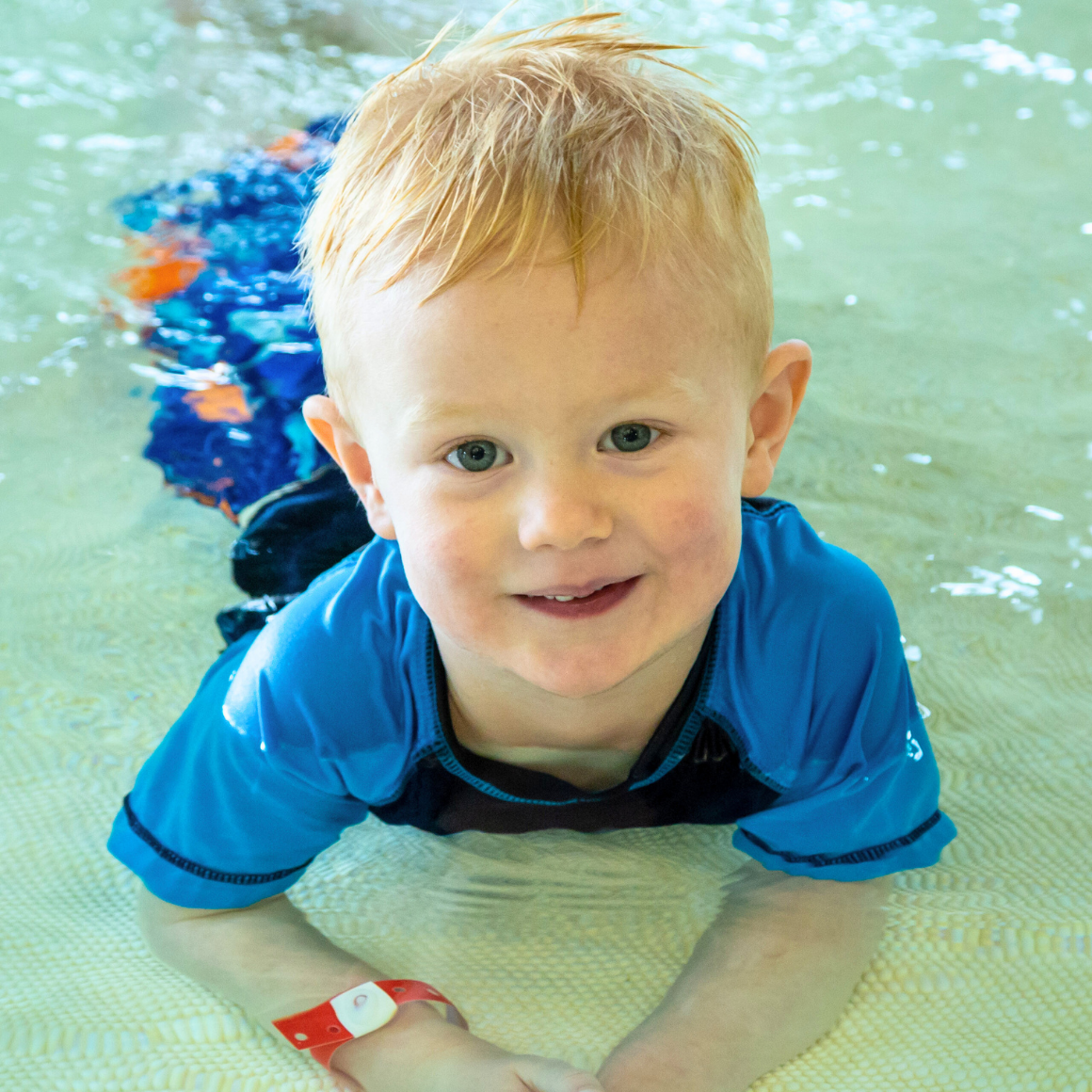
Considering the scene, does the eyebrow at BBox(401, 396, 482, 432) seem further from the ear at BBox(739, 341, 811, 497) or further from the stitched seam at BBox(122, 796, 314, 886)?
the stitched seam at BBox(122, 796, 314, 886)

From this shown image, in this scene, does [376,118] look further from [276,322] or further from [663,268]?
[276,322]

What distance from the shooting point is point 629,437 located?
2.52ft

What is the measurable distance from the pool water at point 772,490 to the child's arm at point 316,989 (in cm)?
3

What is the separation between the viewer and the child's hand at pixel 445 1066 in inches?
35.5

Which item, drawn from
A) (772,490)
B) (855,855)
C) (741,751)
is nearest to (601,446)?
(741,751)

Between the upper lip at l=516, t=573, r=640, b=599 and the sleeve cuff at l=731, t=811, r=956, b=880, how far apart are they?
1.17 ft

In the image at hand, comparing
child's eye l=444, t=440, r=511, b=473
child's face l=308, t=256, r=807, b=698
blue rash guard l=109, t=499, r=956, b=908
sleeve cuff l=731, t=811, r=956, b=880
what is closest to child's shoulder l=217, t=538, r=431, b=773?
blue rash guard l=109, t=499, r=956, b=908

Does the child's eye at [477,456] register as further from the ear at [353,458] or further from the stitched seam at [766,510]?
the stitched seam at [766,510]

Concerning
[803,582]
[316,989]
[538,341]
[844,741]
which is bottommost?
[316,989]

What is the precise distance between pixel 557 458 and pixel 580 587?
101 millimetres

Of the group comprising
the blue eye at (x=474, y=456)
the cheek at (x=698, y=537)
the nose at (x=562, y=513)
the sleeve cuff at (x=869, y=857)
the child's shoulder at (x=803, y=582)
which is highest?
the blue eye at (x=474, y=456)

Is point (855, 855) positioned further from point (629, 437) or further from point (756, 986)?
point (629, 437)

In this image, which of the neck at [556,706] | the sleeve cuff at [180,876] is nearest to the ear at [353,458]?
the neck at [556,706]

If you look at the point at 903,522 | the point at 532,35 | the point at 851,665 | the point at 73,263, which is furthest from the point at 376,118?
the point at 73,263
